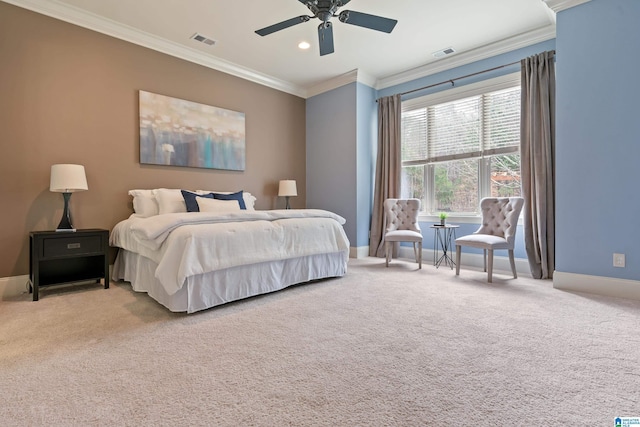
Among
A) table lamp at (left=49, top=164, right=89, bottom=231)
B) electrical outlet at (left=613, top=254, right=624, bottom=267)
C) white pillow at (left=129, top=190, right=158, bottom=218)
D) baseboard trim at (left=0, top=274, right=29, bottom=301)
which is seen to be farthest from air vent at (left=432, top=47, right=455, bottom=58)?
baseboard trim at (left=0, top=274, right=29, bottom=301)

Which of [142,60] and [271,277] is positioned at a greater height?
[142,60]

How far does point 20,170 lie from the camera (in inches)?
123

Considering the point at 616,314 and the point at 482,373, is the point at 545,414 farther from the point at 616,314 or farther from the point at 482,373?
the point at 616,314

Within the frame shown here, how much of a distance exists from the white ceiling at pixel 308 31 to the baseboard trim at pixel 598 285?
278cm

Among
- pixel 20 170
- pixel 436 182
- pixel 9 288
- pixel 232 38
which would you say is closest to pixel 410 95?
pixel 436 182

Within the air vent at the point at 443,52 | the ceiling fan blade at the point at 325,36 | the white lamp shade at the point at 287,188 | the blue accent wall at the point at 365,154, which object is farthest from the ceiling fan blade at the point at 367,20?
the white lamp shade at the point at 287,188

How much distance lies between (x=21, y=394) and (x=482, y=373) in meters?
2.13

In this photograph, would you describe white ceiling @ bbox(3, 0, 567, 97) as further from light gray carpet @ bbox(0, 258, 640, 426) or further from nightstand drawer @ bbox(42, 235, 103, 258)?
light gray carpet @ bbox(0, 258, 640, 426)

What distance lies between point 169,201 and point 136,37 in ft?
6.64

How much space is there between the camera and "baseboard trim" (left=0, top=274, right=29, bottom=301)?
3020mm

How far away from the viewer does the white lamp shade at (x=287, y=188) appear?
519cm

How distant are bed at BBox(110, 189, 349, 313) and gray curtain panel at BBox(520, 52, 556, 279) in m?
2.21

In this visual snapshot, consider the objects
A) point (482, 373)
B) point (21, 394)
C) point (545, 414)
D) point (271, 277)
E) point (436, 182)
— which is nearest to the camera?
point (545, 414)
